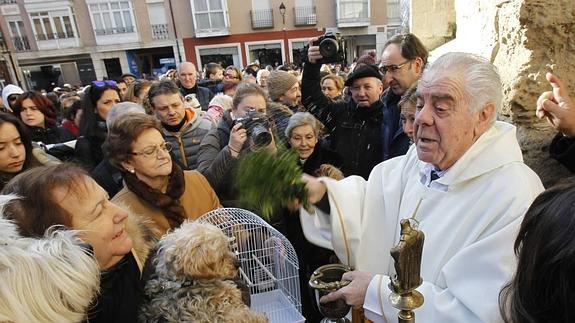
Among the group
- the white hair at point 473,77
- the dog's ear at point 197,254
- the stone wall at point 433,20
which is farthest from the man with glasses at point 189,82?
the white hair at point 473,77

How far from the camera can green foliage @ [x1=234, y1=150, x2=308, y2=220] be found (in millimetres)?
1595

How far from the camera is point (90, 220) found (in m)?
1.38

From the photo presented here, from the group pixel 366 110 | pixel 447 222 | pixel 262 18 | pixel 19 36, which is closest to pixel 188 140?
pixel 366 110

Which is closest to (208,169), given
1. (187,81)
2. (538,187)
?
(538,187)

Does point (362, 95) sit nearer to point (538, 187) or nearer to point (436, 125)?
point (436, 125)

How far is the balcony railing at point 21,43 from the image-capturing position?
2388 cm

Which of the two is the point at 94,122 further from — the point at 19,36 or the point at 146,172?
the point at 19,36

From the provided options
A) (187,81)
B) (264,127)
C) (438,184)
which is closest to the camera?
(438,184)

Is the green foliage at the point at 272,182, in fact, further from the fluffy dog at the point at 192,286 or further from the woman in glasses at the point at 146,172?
the woman in glasses at the point at 146,172

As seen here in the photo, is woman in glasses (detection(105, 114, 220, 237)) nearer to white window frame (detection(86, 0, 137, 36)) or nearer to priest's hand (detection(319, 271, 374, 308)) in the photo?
priest's hand (detection(319, 271, 374, 308))

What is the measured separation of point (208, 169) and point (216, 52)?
2294cm

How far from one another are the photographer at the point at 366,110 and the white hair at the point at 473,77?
1207 mm

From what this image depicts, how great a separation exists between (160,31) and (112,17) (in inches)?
124

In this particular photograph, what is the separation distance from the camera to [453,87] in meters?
1.46
